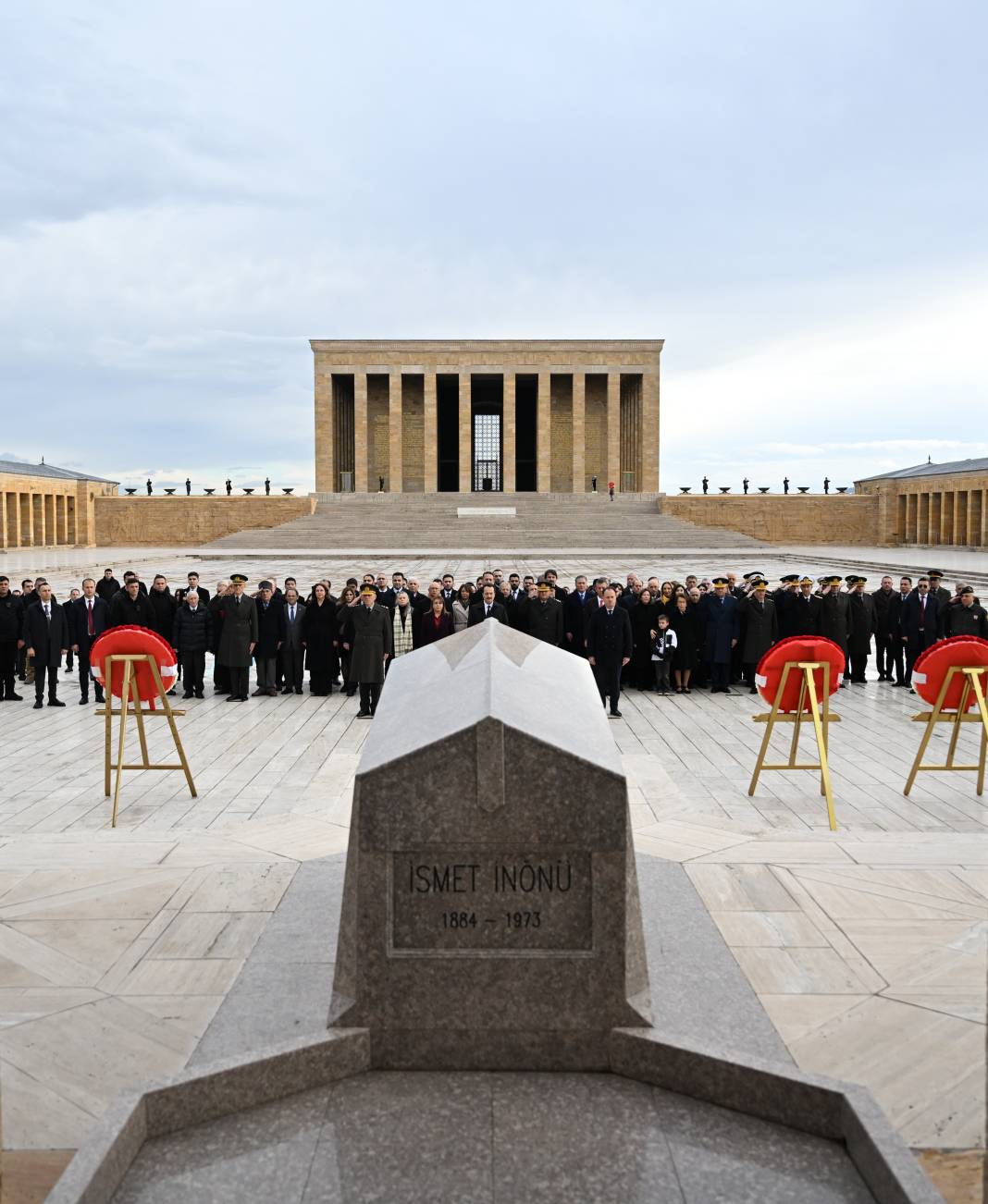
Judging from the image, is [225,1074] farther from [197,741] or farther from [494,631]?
[197,741]

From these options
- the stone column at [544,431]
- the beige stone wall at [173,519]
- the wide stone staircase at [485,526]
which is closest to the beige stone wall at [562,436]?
the stone column at [544,431]

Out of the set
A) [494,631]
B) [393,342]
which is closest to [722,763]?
[494,631]

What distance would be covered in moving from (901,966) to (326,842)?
349 centimetres

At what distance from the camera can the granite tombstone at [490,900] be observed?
347 cm

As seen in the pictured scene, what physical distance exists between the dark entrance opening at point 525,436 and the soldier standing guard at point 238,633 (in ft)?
156

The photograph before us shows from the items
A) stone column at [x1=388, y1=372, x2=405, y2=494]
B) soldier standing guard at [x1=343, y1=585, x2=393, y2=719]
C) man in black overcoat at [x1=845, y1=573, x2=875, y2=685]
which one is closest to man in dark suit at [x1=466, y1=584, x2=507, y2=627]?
soldier standing guard at [x1=343, y1=585, x2=393, y2=719]

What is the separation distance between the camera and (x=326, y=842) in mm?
6605

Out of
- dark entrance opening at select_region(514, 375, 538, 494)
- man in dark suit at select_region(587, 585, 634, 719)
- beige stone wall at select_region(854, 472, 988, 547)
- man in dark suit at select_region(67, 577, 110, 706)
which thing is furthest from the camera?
dark entrance opening at select_region(514, 375, 538, 494)

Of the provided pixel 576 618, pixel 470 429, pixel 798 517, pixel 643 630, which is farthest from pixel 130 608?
pixel 470 429

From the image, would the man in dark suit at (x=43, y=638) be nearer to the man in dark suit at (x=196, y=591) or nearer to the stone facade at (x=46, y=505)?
the man in dark suit at (x=196, y=591)

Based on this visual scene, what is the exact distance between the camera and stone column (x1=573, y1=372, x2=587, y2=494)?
180 feet

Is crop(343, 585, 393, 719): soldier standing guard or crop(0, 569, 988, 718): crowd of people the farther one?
crop(0, 569, 988, 718): crowd of people

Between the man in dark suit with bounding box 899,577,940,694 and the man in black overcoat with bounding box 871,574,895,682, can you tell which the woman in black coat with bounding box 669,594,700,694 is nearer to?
the man in black overcoat with bounding box 871,574,895,682

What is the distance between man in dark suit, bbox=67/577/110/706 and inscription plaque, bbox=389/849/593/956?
32.7 ft
